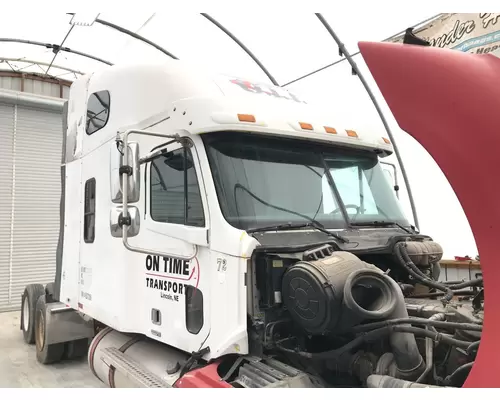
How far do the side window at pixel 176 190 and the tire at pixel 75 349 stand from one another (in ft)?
11.6

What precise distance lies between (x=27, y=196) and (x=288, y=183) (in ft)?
25.4

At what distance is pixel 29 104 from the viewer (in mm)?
9516

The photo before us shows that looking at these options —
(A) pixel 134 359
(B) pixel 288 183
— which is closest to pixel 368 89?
(B) pixel 288 183

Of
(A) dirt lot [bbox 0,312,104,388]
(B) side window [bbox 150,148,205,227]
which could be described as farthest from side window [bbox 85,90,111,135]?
(A) dirt lot [bbox 0,312,104,388]

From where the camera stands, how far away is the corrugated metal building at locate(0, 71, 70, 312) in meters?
9.28

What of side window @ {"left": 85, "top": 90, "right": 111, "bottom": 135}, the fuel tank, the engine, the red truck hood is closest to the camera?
the red truck hood

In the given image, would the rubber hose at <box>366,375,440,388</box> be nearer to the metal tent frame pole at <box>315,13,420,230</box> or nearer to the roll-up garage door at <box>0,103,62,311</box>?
the metal tent frame pole at <box>315,13,420,230</box>

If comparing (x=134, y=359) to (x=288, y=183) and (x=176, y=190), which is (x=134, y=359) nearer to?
(x=176, y=190)

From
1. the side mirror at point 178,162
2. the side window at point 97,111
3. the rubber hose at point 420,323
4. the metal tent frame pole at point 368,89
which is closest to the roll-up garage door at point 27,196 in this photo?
the side window at point 97,111

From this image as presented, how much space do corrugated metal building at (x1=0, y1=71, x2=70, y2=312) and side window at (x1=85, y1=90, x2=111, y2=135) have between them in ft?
16.4

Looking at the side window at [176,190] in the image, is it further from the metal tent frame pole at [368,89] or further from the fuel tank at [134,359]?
the metal tent frame pole at [368,89]

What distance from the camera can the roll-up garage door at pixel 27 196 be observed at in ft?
30.5

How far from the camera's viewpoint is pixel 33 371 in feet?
20.2

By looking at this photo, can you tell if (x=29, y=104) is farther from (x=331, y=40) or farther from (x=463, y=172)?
(x=463, y=172)
